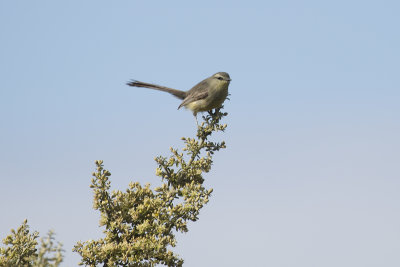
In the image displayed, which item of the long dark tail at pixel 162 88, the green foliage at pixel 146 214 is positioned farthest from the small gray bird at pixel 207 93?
the green foliage at pixel 146 214

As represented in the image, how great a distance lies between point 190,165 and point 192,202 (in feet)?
3.97

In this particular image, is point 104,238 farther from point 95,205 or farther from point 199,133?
point 199,133

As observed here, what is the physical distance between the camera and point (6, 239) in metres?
9.26

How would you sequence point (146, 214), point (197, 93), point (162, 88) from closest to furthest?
point (146, 214) < point (197, 93) < point (162, 88)

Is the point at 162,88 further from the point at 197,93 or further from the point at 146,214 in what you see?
the point at 146,214

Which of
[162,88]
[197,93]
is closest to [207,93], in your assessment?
[197,93]

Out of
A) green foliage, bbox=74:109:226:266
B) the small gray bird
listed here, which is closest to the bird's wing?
the small gray bird

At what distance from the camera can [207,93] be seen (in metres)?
15.3

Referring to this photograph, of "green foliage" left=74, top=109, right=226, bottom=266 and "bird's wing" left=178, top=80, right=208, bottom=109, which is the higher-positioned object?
"bird's wing" left=178, top=80, right=208, bottom=109

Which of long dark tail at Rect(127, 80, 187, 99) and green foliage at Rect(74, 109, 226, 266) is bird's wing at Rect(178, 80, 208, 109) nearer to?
long dark tail at Rect(127, 80, 187, 99)

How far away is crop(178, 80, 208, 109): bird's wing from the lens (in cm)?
1548

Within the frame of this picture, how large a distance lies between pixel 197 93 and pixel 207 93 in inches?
27.7

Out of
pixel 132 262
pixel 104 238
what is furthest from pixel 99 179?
pixel 132 262

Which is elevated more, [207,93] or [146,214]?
[207,93]
